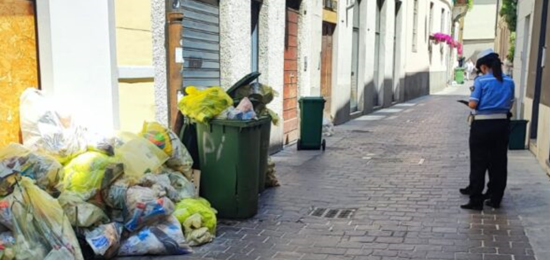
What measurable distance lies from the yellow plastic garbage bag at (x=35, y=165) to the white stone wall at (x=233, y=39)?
4.08 metres

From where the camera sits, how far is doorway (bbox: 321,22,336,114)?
1312 centimetres

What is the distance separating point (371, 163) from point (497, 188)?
306 centimetres

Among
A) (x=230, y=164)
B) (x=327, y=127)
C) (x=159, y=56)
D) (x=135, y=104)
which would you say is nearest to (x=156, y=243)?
(x=230, y=164)

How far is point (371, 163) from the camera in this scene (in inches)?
354

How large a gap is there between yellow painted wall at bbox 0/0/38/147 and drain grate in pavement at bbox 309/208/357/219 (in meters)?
3.06

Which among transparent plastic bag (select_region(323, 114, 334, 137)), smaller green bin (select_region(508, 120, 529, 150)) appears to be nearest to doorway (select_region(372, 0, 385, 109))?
transparent plastic bag (select_region(323, 114, 334, 137))

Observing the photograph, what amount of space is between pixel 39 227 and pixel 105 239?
0.55 meters

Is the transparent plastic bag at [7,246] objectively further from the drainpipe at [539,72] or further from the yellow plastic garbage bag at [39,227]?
the drainpipe at [539,72]

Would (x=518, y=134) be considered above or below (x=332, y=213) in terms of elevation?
above

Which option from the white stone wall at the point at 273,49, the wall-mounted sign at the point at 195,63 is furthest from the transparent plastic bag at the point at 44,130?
the white stone wall at the point at 273,49

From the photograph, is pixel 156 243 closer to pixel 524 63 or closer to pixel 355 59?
pixel 524 63

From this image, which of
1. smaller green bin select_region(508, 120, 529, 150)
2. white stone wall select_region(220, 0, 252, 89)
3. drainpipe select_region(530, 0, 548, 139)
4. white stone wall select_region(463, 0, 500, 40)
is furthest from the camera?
white stone wall select_region(463, 0, 500, 40)

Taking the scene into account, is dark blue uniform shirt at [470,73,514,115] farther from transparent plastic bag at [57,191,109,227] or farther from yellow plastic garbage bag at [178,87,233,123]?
transparent plastic bag at [57,191,109,227]

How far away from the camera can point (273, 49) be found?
32.2 feet
